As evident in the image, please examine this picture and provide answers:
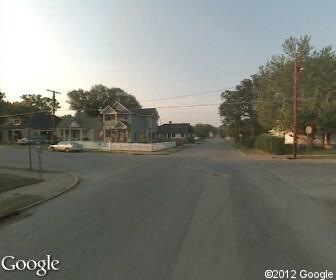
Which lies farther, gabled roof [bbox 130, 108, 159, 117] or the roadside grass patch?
gabled roof [bbox 130, 108, 159, 117]

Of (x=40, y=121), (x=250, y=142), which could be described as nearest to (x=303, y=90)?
(x=250, y=142)

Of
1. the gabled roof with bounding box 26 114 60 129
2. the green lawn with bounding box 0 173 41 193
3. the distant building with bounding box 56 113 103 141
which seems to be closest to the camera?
the green lawn with bounding box 0 173 41 193

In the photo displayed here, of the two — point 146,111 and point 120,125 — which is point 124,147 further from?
point 146,111

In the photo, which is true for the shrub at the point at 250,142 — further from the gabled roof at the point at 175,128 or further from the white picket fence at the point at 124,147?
the gabled roof at the point at 175,128

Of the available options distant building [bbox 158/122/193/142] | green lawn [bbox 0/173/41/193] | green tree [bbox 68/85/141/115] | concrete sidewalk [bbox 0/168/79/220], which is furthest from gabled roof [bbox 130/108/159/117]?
green lawn [bbox 0/173/41/193]

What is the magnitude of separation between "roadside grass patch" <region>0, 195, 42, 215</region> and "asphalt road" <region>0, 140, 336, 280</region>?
0.65 m

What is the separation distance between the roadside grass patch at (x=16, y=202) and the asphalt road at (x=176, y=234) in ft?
2.14

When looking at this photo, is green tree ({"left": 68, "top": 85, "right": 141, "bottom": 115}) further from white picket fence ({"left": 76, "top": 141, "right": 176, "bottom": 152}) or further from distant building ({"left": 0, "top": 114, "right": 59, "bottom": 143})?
white picket fence ({"left": 76, "top": 141, "right": 176, "bottom": 152})

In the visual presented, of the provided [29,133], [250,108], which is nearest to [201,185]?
[29,133]
